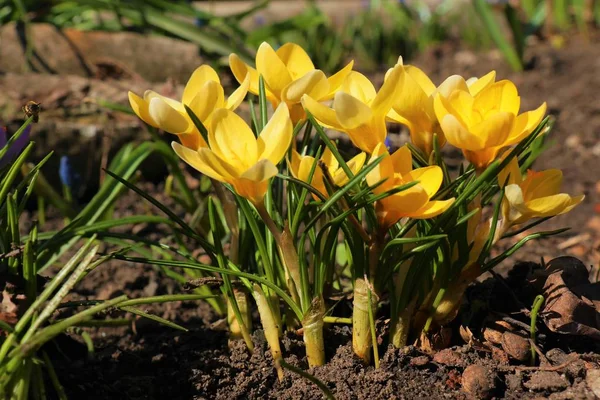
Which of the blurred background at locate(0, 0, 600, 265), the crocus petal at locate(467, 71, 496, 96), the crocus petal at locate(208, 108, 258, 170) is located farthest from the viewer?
the blurred background at locate(0, 0, 600, 265)

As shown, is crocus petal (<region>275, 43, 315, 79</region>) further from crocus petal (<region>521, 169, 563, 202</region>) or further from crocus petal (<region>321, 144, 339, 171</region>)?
crocus petal (<region>521, 169, 563, 202</region>)

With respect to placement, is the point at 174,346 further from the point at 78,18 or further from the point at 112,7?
the point at 78,18

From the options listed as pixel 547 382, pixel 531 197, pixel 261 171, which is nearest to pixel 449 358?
pixel 547 382

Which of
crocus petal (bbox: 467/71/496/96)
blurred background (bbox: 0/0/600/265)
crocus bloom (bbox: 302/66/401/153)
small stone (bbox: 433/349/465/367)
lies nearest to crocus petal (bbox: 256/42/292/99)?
crocus bloom (bbox: 302/66/401/153)

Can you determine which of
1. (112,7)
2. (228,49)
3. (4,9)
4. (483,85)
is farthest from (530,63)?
(483,85)

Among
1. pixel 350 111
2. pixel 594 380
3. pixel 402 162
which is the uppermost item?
pixel 350 111

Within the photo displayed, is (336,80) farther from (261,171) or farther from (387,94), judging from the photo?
(261,171)

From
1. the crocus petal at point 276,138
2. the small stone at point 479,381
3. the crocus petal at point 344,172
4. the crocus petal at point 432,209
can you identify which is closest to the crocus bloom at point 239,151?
the crocus petal at point 276,138

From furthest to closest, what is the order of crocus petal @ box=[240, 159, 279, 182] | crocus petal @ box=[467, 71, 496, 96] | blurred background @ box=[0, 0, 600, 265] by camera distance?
blurred background @ box=[0, 0, 600, 265], crocus petal @ box=[467, 71, 496, 96], crocus petal @ box=[240, 159, 279, 182]

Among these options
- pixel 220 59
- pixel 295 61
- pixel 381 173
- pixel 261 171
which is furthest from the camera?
pixel 220 59
